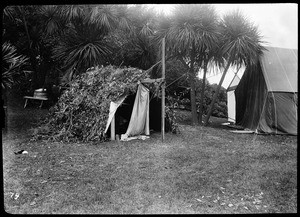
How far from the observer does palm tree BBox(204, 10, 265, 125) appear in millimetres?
11213

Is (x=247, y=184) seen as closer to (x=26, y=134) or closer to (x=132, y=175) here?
(x=132, y=175)

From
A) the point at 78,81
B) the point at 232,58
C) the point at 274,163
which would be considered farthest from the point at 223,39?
the point at 274,163

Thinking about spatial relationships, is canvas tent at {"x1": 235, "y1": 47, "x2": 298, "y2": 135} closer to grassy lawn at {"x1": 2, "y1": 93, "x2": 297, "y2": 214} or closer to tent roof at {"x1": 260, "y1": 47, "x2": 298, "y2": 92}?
tent roof at {"x1": 260, "y1": 47, "x2": 298, "y2": 92}

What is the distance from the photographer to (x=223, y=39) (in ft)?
38.3

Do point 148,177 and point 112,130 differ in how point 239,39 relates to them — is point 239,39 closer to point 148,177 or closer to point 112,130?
point 112,130

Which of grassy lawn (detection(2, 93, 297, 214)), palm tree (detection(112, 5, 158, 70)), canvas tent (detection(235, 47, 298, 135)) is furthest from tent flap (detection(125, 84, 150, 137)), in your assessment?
palm tree (detection(112, 5, 158, 70))

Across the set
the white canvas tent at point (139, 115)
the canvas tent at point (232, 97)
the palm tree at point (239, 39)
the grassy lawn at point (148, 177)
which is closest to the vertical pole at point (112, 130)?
the white canvas tent at point (139, 115)

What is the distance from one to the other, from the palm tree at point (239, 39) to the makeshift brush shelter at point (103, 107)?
3.87 m

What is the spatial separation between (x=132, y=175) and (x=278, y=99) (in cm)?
790

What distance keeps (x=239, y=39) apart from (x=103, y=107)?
6.26 metres

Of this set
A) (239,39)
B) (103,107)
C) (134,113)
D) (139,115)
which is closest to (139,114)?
(139,115)

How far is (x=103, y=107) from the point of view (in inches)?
336

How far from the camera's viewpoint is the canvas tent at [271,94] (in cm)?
1081

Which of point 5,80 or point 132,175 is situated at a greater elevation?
point 5,80
